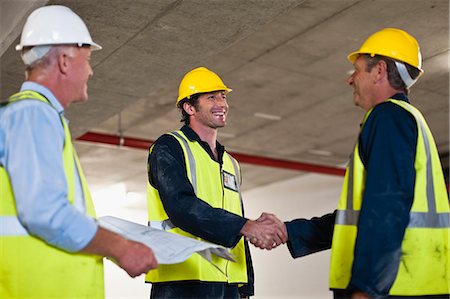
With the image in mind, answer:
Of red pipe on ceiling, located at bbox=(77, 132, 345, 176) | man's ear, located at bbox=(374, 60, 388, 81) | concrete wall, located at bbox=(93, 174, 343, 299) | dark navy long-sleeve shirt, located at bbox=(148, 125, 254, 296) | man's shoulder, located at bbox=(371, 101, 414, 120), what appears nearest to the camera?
man's shoulder, located at bbox=(371, 101, 414, 120)

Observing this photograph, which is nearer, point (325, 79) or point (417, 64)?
point (417, 64)

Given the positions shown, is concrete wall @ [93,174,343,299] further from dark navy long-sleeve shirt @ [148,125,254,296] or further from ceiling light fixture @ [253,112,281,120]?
dark navy long-sleeve shirt @ [148,125,254,296]

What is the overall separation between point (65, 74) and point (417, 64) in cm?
149

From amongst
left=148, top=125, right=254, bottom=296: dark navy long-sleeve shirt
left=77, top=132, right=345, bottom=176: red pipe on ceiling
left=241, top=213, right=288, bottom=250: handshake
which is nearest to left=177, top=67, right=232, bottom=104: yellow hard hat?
left=148, top=125, right=254, bottom=296: dark navy long-sleeve shirt

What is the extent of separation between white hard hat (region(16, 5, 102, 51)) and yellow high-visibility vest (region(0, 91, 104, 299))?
0.73 feet

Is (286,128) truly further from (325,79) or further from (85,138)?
(85,138)

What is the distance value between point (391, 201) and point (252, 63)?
6.42 meters

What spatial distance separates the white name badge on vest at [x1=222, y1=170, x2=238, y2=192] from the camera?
392 cm

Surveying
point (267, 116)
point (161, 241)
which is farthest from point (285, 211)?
point (161, 241)

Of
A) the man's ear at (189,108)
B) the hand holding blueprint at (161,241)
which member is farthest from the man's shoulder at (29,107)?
the man's ear at (189,108)

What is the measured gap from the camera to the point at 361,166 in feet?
8.70

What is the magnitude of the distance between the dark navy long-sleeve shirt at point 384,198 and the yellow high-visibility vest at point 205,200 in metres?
1.17

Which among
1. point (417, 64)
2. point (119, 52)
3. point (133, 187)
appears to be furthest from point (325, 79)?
point (133, 187)

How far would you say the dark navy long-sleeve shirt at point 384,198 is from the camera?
2441 mm
